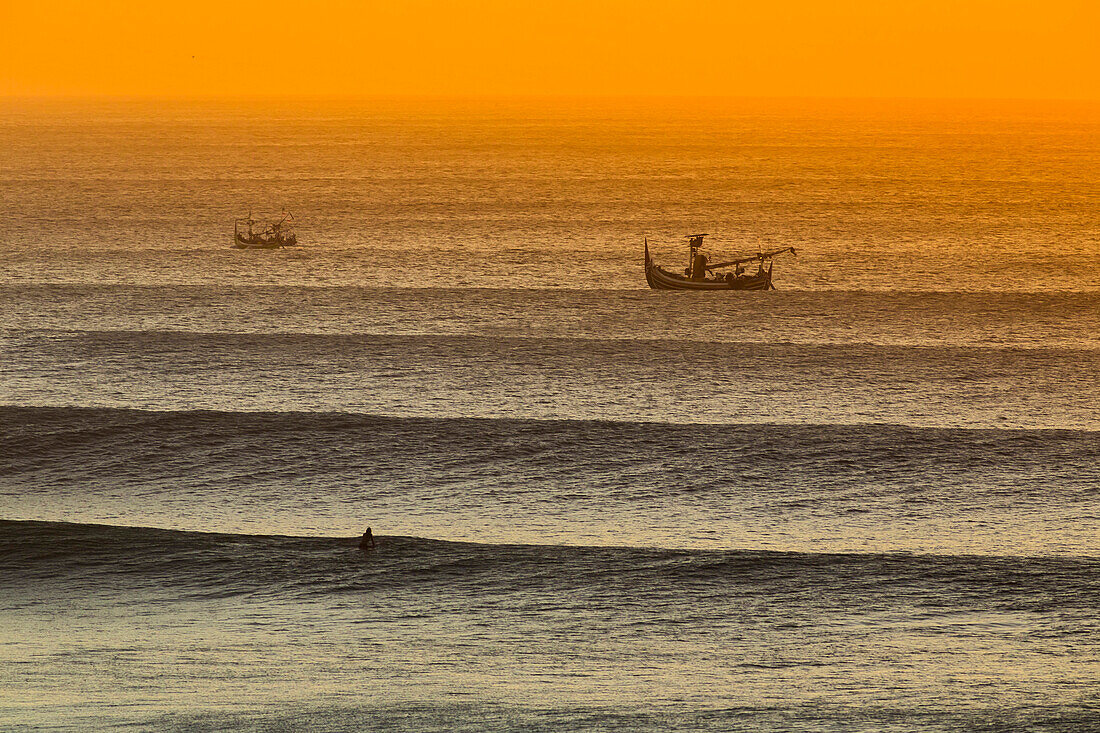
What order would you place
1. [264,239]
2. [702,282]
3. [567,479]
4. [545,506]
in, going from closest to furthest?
[545,506] → [567,479] → [702,282] → [264,239]

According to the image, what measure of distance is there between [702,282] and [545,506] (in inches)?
2133

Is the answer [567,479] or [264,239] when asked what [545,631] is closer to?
[567,479]

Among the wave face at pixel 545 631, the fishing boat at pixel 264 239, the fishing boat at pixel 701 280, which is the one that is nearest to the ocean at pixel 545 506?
the wave face at pixel 545 631

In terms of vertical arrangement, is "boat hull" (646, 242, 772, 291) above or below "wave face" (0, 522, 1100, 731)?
above

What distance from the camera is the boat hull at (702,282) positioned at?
95.0 metres

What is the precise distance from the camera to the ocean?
1128 inches

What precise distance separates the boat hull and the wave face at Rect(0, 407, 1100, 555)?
4219 centimetres

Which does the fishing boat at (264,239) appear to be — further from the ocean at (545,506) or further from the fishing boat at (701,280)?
the fishing boat at (701,280)

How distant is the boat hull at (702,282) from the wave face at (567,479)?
4219 centimetres

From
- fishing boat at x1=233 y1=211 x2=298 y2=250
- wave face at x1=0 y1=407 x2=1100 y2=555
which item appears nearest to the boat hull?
fishing boat at x1=233 y1=211 x2=298 y2=250

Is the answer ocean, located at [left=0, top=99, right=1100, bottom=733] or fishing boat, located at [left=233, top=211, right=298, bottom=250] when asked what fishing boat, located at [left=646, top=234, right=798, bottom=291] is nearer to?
ocean, located at [left=0, top=99, right=1100, bottom=733]

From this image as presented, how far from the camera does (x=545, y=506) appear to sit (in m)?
43.2

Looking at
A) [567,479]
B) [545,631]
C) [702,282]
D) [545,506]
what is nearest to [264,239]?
[702,282]

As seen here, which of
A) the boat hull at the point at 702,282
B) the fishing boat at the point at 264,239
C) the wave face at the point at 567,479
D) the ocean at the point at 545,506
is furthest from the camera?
the fishing boat at the point at 264,239
